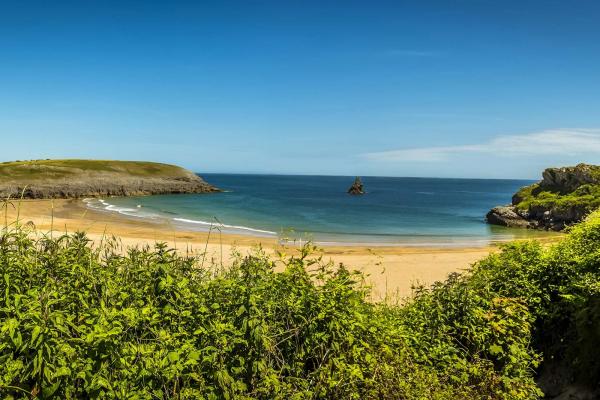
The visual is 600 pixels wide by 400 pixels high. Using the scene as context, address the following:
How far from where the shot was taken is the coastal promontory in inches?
3216

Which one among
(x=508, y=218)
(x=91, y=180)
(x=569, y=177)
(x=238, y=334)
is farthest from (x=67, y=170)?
(x=238, y=334)

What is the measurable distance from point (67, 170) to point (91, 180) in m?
7.68

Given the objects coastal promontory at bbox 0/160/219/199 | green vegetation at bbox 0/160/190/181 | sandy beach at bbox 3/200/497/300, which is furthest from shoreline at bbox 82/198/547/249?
green vegetation at bbox 0/160/190/181

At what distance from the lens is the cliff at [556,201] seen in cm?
5078

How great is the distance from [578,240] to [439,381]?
607 centimetres

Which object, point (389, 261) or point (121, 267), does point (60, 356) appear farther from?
point (389, 261)

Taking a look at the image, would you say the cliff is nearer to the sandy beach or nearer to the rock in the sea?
the rock in the sea

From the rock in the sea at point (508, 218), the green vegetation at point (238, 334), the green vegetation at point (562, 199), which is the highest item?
the green vegetation at point (562, 199)

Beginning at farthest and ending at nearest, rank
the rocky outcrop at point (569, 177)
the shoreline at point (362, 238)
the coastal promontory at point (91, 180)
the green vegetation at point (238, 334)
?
the coastal promontory at point (91, 180) < the rocky outcrop at point (569, 177) < the shoreline at point (362, 238) < the green vegetation at point (238, 334)

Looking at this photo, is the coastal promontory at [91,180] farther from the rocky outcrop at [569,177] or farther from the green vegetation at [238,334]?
the rocky outcrop at [569,177]

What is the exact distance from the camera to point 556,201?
5412cm

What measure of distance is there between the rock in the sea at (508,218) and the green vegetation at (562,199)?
1.66 m

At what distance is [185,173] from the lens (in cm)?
11938

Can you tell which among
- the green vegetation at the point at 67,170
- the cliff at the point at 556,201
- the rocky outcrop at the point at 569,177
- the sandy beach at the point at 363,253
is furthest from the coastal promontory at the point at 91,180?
the rocky outcrop at the point at 569,177
